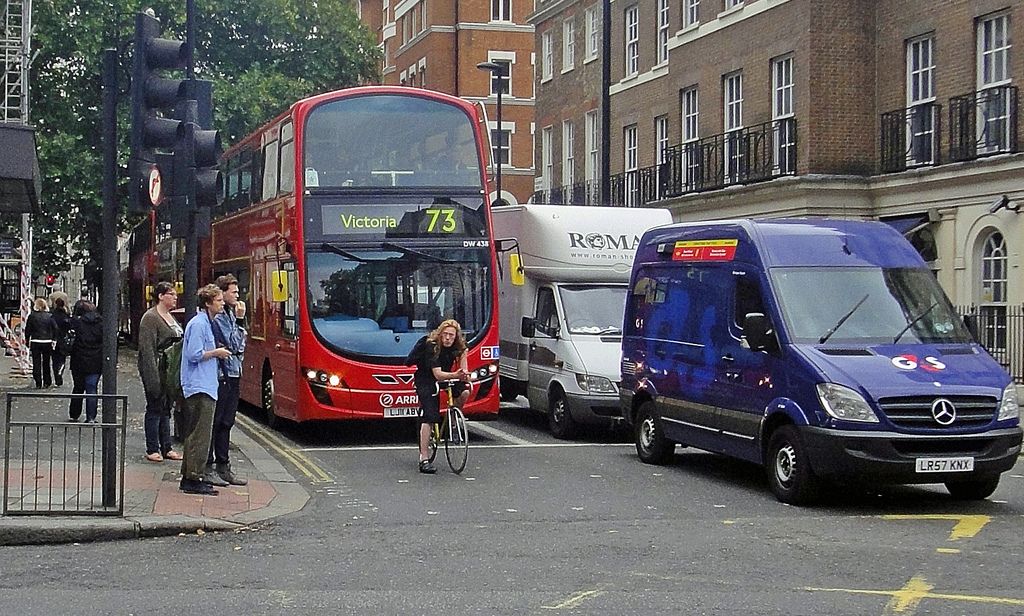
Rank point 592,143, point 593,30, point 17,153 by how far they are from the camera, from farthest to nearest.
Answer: point 592,143
point 593,30
point 17,153

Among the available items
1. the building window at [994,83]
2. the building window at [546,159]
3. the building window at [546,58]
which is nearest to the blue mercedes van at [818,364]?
the building window at [994,83]

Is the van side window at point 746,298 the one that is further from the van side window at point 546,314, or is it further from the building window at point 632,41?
the building window at point 632,41

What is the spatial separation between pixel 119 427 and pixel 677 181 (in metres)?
23.6

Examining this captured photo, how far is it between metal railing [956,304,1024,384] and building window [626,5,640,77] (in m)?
14.8

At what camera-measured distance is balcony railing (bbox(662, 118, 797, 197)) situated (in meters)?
28.7

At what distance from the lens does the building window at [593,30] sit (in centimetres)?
3962

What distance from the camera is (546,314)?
1891cm

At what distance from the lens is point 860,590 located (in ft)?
27.3

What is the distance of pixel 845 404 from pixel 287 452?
717cm

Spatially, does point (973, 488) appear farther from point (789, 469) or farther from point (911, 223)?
point (911, 223)

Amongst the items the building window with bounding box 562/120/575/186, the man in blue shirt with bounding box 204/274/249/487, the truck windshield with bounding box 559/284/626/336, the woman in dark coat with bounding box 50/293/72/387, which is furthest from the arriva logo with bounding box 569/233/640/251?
the building window with bounding box 562/120/575/186

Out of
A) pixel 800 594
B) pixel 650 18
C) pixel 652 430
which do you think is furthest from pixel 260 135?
pixel 650 18

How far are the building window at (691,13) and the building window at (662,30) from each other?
4.39 feet

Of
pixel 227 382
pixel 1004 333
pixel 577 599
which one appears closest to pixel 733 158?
pixel 1004 333
